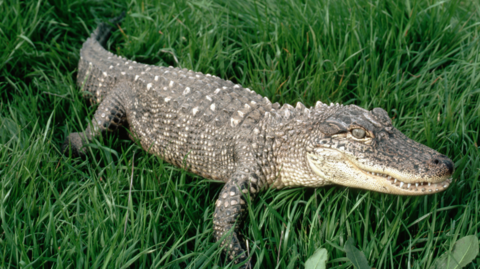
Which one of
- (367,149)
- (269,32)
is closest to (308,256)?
(367,149)

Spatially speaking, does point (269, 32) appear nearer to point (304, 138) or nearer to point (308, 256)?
point (304, 138)

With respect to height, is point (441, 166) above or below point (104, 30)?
below

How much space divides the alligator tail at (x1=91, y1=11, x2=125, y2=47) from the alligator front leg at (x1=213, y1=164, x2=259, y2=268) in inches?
104

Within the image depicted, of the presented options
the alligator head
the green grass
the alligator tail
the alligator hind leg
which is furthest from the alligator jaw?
the alligator tail

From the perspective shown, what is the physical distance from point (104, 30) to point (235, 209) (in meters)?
3.03

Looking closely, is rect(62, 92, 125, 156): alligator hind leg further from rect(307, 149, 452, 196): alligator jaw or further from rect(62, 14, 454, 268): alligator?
rect(307, 149, 452, 196): alligator jaw

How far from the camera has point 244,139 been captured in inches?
128

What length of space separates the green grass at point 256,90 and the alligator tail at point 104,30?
94 mm

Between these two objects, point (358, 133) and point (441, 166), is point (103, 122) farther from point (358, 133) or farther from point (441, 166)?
point (441, 166)

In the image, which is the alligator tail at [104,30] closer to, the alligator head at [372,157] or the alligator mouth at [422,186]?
the alligator head at [372,157]

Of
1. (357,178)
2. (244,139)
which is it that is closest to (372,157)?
(357,178)

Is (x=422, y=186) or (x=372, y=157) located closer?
(x=422, y=186)

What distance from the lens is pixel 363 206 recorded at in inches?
116

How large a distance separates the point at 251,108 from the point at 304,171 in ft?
2.33
